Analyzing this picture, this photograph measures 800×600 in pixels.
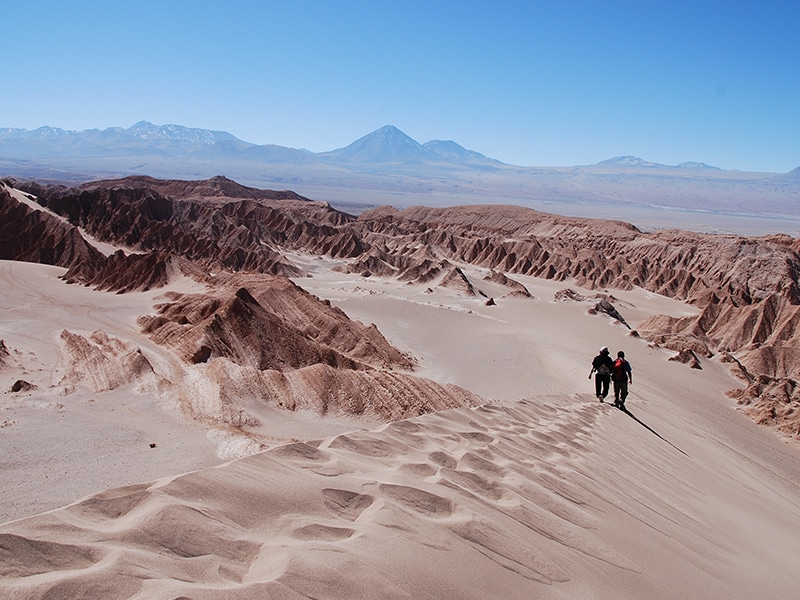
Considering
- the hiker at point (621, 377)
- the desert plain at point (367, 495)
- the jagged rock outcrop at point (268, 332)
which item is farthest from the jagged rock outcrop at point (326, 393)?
the jagged rock outcrop at point (268, 332)

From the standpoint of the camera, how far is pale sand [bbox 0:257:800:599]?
2613mm

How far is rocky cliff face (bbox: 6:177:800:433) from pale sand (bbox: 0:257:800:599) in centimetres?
Result: 449

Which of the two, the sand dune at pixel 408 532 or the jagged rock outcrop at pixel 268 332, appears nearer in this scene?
the sand dune at pixel 408 532

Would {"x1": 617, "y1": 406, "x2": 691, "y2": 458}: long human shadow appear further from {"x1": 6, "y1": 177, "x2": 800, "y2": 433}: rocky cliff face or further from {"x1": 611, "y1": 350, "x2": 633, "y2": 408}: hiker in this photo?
{"x1": 6, "y1": 177, "x2": 800, "y2": 433}: rocky cliff face

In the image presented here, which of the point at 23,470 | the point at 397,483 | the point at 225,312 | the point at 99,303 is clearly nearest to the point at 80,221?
the point at 99,303

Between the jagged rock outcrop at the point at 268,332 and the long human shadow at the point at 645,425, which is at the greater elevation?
the long human shadow at the point at 645,425

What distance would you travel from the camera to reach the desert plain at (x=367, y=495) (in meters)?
2.65

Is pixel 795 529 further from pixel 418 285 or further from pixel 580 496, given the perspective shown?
pixel 418 285

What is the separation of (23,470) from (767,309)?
1330 inches

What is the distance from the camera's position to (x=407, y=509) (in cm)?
356

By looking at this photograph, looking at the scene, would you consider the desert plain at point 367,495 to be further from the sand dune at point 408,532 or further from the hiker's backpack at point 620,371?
the hiker's backpack at point 620,371

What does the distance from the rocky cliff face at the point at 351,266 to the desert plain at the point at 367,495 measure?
3.07 meters

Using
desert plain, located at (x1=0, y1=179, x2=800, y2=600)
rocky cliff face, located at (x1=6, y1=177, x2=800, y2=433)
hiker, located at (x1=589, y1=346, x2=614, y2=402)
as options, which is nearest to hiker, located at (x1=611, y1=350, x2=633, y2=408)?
hiker, located at (x1=589, y1=346, x2=614, y2=402)

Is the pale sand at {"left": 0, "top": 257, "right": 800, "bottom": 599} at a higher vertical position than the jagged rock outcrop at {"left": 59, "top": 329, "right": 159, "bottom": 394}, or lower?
higher
